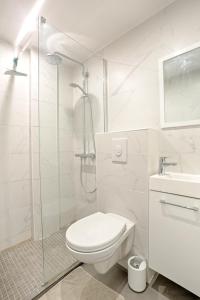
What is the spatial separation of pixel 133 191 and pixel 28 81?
5.54 ft

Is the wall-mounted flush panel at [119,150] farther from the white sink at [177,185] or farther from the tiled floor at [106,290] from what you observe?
the tiled floor at [106,290]

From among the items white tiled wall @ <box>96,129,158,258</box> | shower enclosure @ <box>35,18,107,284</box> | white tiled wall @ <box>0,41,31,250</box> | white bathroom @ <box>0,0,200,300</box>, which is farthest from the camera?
white tiled wall @ <box>0,41,31,250</box>

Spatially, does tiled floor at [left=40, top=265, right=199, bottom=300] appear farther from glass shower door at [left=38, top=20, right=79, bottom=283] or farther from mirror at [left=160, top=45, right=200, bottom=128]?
mirror at [left=160, top=45, right=200, bottom=128]

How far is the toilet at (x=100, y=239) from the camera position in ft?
3.22

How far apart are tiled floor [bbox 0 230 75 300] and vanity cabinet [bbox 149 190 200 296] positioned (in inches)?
32.2

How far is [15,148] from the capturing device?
1.78 m

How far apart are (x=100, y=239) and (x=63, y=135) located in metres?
1.09

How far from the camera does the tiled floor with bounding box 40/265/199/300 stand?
1146 mm

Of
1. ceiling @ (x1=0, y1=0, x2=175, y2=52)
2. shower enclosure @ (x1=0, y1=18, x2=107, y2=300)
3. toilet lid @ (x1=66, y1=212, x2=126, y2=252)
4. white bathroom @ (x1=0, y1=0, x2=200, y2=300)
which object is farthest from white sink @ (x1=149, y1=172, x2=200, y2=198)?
ceiling @ (x1=0, y1=0, x2=175, y2=52)

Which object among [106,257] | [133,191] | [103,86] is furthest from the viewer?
[103,86]

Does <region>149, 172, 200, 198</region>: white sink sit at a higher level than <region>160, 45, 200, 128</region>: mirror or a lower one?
lower

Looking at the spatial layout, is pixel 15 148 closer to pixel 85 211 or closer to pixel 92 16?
pixel 85 211

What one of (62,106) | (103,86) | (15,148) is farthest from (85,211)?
(103,86)

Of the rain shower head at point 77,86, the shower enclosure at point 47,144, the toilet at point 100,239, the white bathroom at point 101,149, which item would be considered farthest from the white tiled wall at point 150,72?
the toilet at point 100,239
